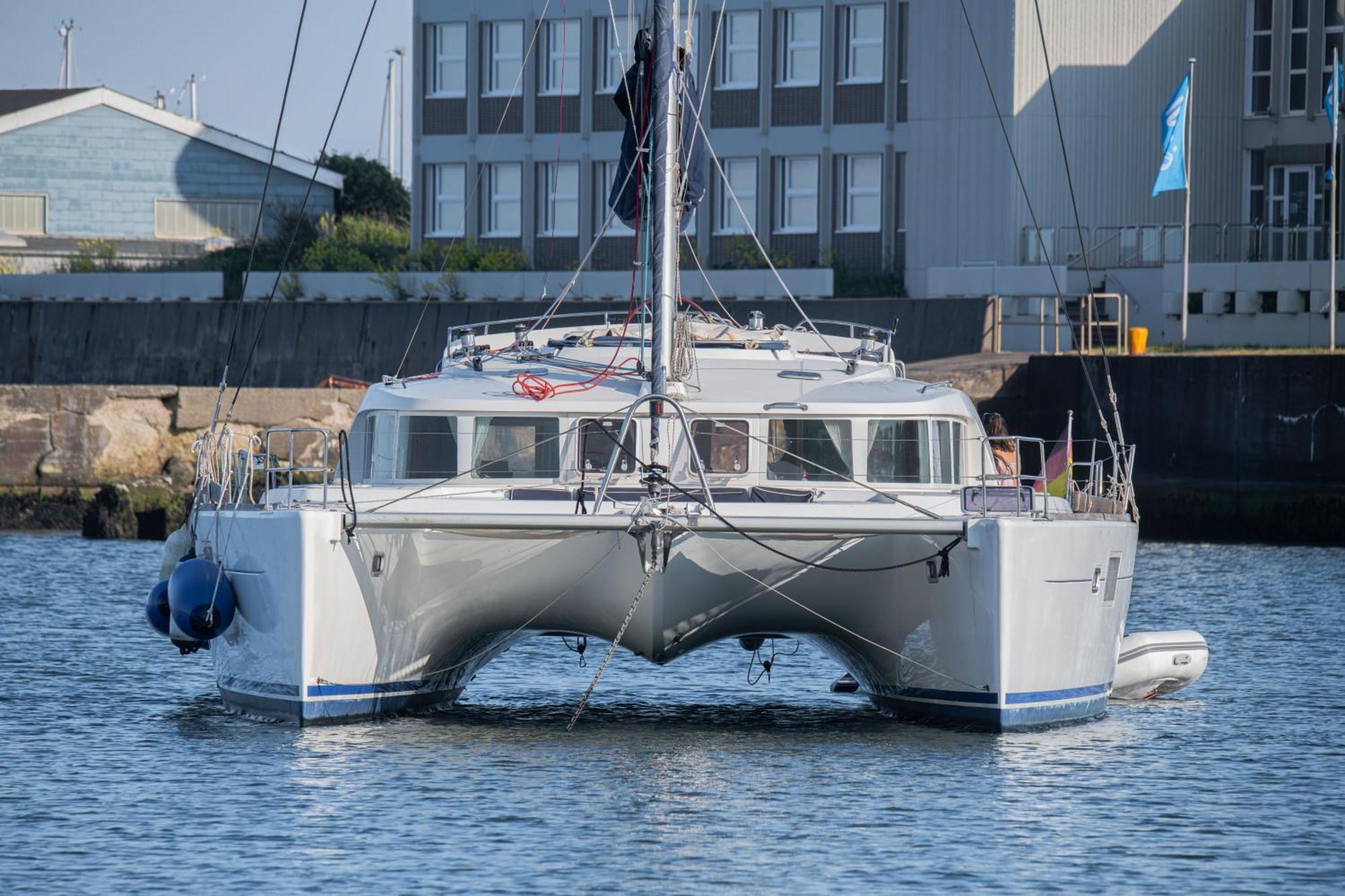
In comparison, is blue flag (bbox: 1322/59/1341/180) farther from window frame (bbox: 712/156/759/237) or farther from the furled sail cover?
the furled sail cover

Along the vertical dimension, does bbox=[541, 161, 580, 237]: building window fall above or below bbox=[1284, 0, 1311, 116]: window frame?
below

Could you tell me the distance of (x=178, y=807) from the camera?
1123 centimetres

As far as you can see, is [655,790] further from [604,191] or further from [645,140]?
[604,191]

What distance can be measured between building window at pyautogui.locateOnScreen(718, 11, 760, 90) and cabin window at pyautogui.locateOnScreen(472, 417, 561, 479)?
1163 inches

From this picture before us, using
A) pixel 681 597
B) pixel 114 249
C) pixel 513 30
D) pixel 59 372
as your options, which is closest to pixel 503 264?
pixel 513 30

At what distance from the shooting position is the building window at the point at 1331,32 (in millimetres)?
39500

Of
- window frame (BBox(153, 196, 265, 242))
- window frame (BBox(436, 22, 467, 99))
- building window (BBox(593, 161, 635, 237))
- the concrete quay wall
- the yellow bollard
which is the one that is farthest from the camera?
window frame (BBox(153, 196, 265, 242))

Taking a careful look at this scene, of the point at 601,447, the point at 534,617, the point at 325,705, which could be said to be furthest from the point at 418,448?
the point at 325,705

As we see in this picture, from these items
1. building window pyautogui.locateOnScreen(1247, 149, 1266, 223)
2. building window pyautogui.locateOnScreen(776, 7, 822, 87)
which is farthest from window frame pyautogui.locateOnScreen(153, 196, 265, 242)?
building window pyautogui.locateOnScreen(1247, 149, 1266, 223)

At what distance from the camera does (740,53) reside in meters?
42.4

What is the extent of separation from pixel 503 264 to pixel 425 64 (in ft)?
21.9

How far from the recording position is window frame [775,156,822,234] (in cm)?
4184

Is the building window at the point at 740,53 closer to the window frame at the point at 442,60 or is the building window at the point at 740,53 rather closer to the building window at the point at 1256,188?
the window frame at the point at 442,60

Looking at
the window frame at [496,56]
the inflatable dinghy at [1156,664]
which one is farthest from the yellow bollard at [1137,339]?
the window frame at [496,56]
